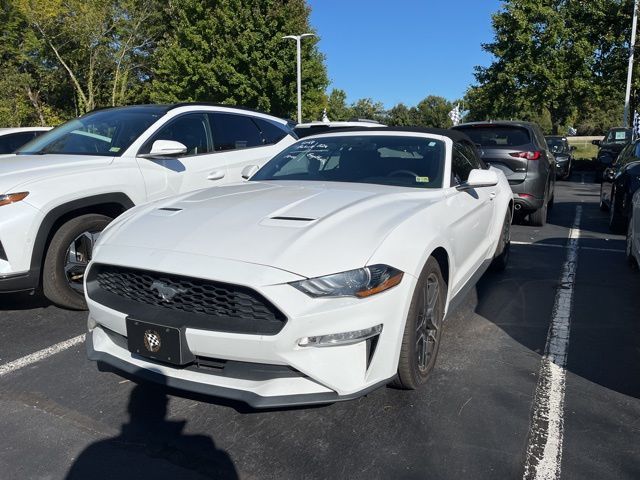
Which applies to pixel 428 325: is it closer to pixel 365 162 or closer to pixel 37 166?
pixel 365 162

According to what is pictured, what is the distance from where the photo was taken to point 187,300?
2.63m

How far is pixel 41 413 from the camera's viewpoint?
2986mm

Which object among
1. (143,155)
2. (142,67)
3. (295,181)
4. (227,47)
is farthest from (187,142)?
(142,67)

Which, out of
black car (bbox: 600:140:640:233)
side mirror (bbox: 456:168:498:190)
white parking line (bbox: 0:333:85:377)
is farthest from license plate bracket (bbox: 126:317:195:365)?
black car (bbox: 600:140:640:233)

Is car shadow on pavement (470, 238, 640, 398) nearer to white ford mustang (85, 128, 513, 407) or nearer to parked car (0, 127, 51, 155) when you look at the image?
white ford mustang (85, 128, 513, 407)

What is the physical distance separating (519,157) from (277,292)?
6428 millimetres

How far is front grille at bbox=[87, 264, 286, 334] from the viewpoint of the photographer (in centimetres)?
247

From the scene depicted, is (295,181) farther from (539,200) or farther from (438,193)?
(539,200)

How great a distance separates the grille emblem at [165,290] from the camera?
2.63 metres

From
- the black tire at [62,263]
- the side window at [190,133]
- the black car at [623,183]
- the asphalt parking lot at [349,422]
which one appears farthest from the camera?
the black car at [623,183]

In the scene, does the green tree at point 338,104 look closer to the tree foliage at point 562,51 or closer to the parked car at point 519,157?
the tree foliage at point 562,51

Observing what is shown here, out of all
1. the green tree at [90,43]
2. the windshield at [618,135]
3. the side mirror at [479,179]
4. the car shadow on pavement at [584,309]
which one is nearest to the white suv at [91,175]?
the side mirror at [479,179]

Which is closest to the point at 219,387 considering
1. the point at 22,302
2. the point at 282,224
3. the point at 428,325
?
the point at 282,224

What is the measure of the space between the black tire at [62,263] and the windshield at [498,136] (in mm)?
5734
